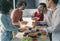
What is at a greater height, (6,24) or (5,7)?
(5,7)

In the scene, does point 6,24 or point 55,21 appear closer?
point 55,21

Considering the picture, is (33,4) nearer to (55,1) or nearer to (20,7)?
(20,7)

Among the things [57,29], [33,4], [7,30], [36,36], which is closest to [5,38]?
[7,30]

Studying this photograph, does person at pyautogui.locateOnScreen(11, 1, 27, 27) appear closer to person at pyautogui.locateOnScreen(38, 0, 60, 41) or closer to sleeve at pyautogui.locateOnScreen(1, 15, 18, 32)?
sleeve at pyautogui.locateOnScreen(1, 15, 18, 32)

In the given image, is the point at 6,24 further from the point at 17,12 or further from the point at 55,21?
the point at 17,12

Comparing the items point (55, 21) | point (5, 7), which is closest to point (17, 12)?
point (5, 7)

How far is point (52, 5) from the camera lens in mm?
1939

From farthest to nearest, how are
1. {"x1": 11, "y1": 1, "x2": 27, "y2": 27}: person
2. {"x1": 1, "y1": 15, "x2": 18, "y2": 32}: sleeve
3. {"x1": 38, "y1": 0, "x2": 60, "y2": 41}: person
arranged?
1. {"x1": 11, "y1": 1, "x2": 27, "y2": 27}: person
2. {"x1": 1, "y1": 15, "x2": 18, "y2": 32}: sleeve
3. {"x1": 38, "y1": 0, "x2": 60, "y2": 41}: person

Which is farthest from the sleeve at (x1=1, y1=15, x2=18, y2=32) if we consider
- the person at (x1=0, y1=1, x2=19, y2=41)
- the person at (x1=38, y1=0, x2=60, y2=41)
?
the person at (x1=38, y1=0, x2=60, y2=41)

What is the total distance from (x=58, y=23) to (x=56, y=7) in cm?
20

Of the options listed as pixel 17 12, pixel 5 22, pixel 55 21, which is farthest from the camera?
pixel 17 12

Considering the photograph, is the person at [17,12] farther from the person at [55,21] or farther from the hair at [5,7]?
the person at [55,21]

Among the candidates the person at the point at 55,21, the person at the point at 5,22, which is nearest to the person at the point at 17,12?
the person at the point at 5,22

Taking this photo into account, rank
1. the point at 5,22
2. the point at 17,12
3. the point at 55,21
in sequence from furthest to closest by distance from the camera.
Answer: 1. the point at 17,12
2. the point at 5,22
3. the point at 55,21
